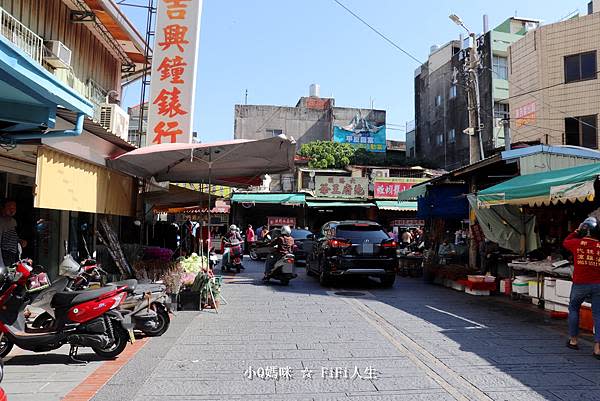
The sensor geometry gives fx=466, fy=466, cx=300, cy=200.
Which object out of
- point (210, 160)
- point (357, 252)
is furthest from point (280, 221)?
point (210, 160)

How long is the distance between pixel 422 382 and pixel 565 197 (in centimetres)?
455

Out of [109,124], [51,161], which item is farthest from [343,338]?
[109,124]

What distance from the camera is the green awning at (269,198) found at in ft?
81.9

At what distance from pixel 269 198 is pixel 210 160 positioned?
1604cm

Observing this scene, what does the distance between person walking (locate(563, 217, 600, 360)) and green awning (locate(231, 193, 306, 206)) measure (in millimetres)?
19179

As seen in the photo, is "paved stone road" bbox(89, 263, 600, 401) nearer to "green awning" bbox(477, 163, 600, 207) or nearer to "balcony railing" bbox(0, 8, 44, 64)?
"green awning" bbox(477, 163, 600, 207)

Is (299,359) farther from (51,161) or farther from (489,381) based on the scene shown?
(51,161)

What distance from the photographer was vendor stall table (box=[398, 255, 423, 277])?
50.0 ft

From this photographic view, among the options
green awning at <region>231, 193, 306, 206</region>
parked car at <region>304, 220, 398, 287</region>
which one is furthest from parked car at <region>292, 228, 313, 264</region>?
parked car at <region>304, 220, 398, 287</region>

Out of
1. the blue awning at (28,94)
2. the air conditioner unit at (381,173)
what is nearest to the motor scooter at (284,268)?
the blue awning at (28,94)

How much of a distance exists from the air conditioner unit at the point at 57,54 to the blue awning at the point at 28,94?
18.3 ft

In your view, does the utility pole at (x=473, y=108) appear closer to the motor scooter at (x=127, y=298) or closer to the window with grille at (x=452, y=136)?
the motor scooter at (x=127, y=298)

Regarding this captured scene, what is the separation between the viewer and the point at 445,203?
47.0ft

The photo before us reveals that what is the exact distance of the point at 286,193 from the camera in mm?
26281
